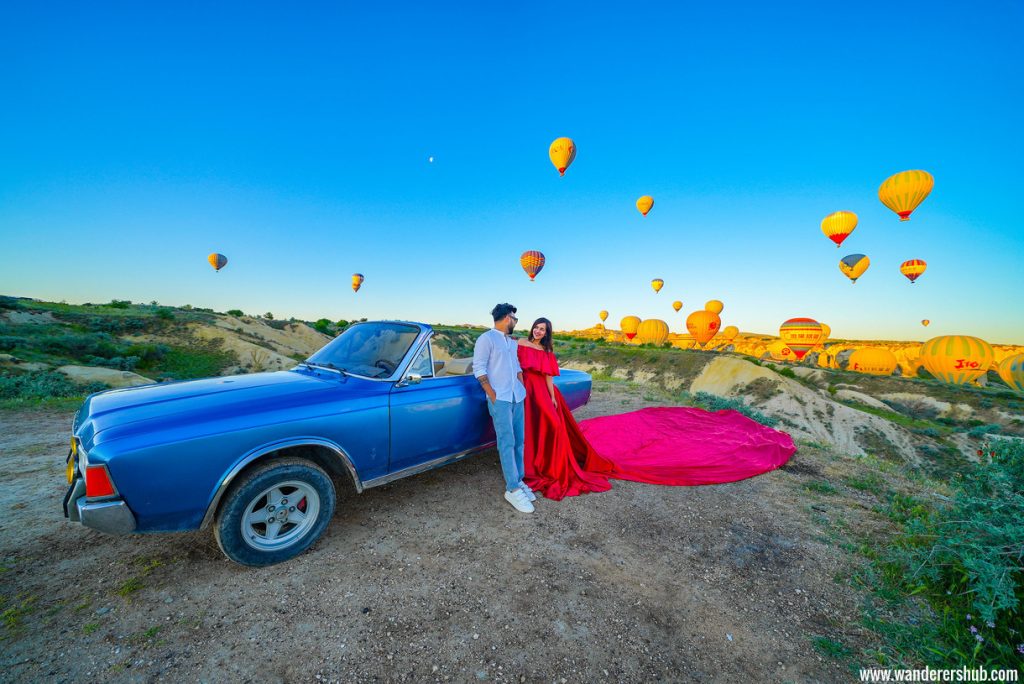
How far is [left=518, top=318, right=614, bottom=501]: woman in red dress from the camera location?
456 centimetres

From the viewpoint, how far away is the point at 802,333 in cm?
4247

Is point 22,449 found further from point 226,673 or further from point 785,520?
point 785,520

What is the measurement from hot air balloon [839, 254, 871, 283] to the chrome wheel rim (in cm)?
5064

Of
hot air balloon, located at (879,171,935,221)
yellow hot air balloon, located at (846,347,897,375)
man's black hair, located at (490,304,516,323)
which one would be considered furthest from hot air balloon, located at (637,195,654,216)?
yellow hot air balloon, located at (846,347,897,375)

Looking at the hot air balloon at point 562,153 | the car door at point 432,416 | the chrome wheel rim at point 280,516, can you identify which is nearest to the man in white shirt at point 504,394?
the car door at point 432,416

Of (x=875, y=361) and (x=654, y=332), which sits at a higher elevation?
(x=654, y=332)

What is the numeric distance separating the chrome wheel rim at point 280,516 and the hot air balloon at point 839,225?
1510 inches

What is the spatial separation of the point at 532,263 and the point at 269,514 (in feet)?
99.8

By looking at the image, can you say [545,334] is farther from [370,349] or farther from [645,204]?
[645,204]

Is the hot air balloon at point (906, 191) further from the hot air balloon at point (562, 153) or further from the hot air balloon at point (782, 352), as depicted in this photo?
the hot air balloon at point (782, 352)

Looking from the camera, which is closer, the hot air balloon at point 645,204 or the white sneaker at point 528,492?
the white sneaker at point 528,492

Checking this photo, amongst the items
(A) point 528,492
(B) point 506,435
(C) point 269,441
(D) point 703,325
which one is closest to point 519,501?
(A) point 528,492

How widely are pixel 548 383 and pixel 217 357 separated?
26373mm

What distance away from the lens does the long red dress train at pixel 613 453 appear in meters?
4.62
